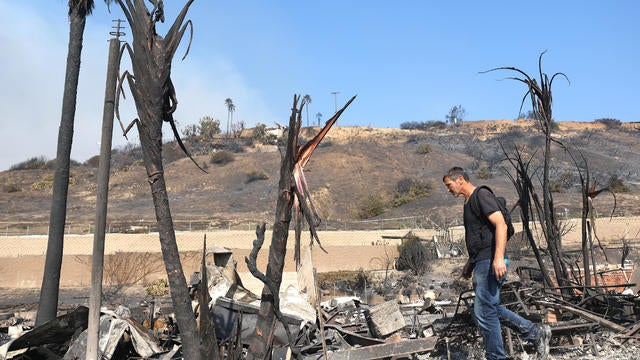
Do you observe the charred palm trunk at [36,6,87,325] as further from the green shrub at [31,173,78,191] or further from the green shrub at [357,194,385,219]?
the green shrub at [31,173,78,191]

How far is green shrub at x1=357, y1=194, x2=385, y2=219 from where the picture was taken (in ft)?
154

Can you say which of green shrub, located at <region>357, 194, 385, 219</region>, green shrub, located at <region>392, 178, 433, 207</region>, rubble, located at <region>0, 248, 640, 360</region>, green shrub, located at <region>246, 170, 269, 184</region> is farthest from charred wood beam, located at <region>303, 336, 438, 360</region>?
green shrub, located at <region>246, 170, 269, 184</region>

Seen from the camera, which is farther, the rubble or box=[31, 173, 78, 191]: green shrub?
box=[31, 173, 78, 191]: green shrub

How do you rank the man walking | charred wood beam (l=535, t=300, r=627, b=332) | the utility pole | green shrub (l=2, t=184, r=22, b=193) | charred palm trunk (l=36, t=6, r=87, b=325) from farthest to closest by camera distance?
green shrub (l=2, t=184, r=22, b=193) < charred palm trunk (l=36, t=6, r=87, b=325) < charred wood beam (l=535, t=300, r=627, b=332) < the utility pole < the man walking

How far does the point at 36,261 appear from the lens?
23.0m

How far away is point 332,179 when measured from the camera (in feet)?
186

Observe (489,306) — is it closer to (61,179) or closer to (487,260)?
(487,260)

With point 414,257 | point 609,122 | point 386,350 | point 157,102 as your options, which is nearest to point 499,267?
point 386,350

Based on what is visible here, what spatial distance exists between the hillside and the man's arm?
1340 inches

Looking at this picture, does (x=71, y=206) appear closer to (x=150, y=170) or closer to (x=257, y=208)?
(x=257, y=208)

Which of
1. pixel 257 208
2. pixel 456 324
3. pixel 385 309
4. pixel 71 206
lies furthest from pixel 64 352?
pixel 71 206

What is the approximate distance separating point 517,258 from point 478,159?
1666 inches

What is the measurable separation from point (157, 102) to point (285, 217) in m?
1.24

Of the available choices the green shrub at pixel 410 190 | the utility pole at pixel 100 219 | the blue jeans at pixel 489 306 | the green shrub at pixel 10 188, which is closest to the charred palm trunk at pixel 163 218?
the utility pole at pixel 100 219
